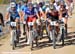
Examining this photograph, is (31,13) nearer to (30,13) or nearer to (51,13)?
(30,13)

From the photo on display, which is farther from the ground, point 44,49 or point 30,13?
point 30,13

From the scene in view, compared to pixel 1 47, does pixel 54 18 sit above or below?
above

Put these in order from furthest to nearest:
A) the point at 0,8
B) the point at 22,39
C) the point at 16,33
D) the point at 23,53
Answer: the point at 0,8 < the point at 22,39 < the point at 16,33 < the point at 23,53

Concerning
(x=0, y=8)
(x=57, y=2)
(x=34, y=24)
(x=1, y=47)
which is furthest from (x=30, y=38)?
(x=0, y=8)

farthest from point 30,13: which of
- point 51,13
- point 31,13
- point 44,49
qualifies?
point 44,49

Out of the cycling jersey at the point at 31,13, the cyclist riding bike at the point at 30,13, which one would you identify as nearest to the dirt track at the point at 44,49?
the cyclist riding bike at the point at 30,13

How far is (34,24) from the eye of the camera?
1375 cm

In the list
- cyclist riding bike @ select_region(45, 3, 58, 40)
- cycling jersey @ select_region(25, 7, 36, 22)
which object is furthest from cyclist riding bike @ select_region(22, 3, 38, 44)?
cyclist riding bike @ select_region(45, 3, 58, 40)

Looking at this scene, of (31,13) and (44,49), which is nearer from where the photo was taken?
(44,49)

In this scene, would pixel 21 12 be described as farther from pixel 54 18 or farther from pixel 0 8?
pixel 0 8

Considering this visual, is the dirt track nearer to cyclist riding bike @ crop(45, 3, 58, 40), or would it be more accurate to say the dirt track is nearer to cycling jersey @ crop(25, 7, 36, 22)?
cyclist riding bike @ crop(45, 3, 58, 40)

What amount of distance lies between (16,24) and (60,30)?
1.80 metres

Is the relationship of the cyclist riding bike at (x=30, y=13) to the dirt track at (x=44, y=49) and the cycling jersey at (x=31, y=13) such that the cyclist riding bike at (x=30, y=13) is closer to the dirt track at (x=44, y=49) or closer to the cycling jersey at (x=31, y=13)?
the cycling jersey at (x=31, y=13)

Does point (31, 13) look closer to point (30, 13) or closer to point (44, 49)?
point (30, 13)
